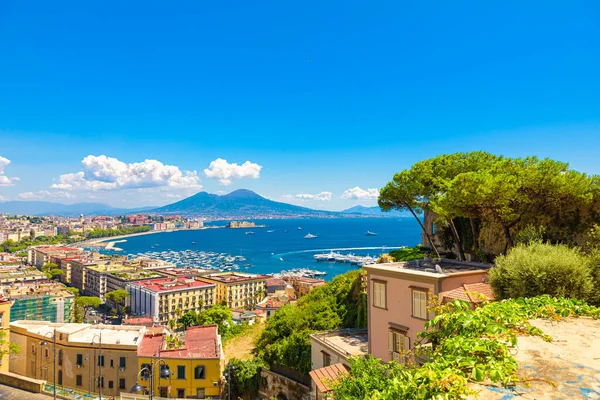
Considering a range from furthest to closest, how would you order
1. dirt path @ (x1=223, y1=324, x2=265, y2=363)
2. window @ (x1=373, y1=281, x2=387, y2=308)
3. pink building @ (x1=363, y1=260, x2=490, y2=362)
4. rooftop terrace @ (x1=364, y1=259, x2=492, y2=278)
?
dirt path @ (x1=223, y1=324, x2=265, y2=363), window @ (x1=373, y1=281, x2=387, y2=308), rooftop terrace @ (x1=364, y1=259, x2=492, y2=278), pink building @ (x1=363, y1=260, x2=490, y2=362)

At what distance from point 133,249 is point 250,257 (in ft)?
213

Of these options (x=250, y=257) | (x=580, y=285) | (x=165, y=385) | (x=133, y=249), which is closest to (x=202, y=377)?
(x=165, y=385)

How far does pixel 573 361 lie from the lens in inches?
154

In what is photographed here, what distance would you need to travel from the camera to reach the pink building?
31.8ft

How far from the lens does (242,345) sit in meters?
23.4

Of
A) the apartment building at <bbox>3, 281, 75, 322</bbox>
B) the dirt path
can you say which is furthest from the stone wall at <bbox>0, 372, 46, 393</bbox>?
the apartment building at <bbox>3, 281, 75, 322</bbox>

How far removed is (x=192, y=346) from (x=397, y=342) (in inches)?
532

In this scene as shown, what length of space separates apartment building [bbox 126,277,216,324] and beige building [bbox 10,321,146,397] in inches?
1505

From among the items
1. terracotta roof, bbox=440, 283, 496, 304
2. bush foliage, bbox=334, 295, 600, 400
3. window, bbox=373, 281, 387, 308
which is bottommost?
window, bbox=373, 281, 387, 308

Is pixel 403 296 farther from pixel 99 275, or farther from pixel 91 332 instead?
pixel 99 275

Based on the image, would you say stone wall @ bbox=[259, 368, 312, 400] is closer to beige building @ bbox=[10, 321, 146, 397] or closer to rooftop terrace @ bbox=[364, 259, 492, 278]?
rooftop terrace @ bbox=[364, 259, 492, 278]

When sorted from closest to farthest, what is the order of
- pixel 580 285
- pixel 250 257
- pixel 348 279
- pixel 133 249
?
pixel 580 285 → pixel 348 279 → pixel 250 257 → pixel 133 249

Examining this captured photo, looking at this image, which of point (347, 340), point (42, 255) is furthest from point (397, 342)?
point (42, 255)

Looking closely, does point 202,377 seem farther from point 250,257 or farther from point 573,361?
point 250,257
